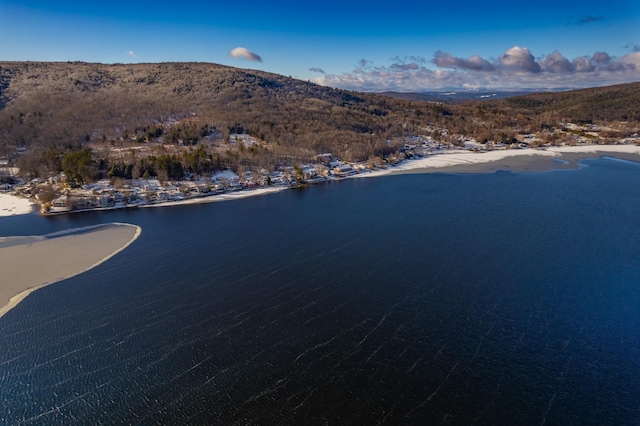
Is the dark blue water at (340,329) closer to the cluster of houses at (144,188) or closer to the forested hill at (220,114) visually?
the cluster of houses at (144,188)

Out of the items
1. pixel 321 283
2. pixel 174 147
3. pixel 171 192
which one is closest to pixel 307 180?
pixel 171 192

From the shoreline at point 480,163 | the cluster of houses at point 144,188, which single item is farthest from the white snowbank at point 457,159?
the cluster of houses at point 144,188

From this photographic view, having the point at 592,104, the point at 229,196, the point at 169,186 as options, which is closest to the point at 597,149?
the point at 592,104

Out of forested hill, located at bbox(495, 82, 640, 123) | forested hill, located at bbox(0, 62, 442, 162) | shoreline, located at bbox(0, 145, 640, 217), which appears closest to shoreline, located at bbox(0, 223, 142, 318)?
shoreline, located at bbox(0, 145, 640, 217)

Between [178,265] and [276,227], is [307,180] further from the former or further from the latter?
[178,265]

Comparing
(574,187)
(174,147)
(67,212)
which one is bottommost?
(574,187)

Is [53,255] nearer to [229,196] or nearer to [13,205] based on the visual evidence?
[13,205]

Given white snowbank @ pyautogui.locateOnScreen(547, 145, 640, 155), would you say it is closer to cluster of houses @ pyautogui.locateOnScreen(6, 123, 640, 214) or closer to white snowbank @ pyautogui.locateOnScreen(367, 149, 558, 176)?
white snowbank @ pyautogui.locateOnScreen(367, 149, 558, 176)
